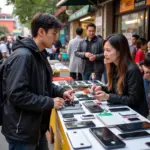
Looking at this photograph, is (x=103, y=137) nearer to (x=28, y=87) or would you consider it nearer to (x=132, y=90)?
(x=28, y=87)

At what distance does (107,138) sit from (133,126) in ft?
1.12

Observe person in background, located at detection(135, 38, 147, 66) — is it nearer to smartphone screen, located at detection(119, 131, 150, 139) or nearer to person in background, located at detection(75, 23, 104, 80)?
person in background, located at detection(75, 23, 104, 80)

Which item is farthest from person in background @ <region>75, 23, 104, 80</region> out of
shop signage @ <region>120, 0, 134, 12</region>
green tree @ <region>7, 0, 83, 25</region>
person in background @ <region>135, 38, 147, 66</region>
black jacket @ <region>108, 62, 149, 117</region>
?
green tree @ <region>7, 0, 83, 25</region>

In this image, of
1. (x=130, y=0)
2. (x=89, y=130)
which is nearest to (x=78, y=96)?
(x=89, y=130)

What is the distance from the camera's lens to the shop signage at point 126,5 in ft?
24.3

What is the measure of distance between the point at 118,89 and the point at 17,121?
1226mm

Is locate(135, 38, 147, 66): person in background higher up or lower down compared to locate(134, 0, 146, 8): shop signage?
lower down

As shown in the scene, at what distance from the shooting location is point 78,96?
2.91 m

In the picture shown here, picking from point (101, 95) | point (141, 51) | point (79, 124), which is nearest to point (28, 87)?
point (79, 124)

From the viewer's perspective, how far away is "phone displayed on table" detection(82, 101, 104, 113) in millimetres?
2389

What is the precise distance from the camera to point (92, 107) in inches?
98.0

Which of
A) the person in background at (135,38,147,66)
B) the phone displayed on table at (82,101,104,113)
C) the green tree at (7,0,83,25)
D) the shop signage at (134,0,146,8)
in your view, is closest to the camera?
the phone displayed on table at (82,101,104,113)

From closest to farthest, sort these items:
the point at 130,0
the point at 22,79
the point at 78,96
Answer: the point at 22,79 → the point at 78,96 → the point at 130,0

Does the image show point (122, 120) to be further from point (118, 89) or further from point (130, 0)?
point (130, 0)
